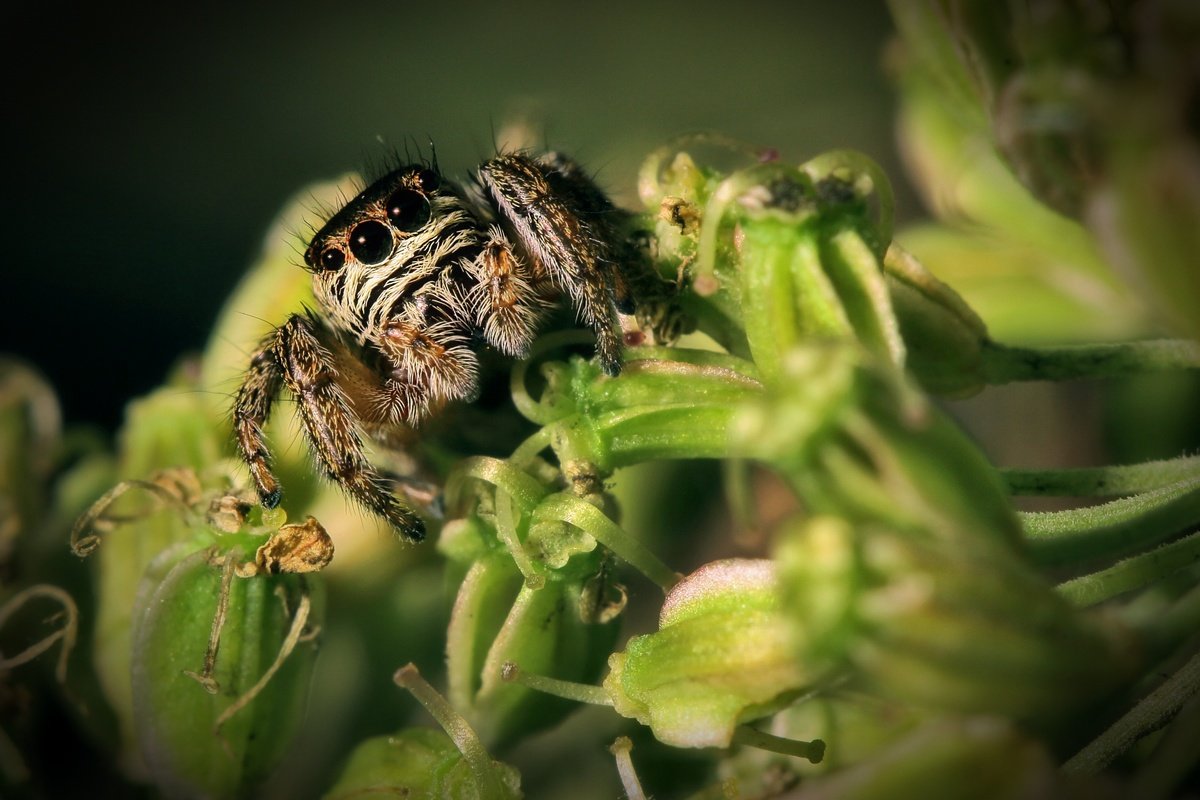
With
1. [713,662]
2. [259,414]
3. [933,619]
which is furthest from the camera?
[259,414]

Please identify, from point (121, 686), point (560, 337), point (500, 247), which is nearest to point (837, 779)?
point (560, 337)

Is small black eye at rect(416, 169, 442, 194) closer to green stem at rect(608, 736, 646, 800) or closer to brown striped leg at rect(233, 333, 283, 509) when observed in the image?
brown striped leg at rect(233, 333, 283, 509)

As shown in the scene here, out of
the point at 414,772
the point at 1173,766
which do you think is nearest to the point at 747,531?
the point at 414,772

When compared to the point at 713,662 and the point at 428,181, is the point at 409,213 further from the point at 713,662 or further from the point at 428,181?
the point at 713,662

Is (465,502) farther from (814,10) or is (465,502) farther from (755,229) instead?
(814,10)

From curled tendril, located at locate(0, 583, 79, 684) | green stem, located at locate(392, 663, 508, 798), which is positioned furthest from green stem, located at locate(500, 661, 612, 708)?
curled tendril, located at locate(0, 583, 79, 684)

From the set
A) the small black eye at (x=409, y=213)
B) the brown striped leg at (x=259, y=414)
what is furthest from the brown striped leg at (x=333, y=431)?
the small black eye at (x=409, y=213)

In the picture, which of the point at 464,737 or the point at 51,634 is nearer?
the point at 464,737
